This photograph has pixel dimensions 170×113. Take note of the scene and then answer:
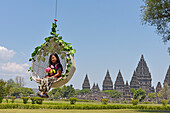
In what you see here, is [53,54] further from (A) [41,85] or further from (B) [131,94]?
(B) [131,94]

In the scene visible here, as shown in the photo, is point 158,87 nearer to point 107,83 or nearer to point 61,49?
point 107,83

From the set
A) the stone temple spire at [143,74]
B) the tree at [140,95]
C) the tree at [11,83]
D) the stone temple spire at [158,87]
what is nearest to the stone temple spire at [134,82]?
the stone temple spire at [143,74]

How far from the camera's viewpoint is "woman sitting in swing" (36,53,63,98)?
6930mm

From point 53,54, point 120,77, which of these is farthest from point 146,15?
point 120,77

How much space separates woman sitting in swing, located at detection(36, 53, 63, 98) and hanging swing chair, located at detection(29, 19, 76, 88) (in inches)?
4.6

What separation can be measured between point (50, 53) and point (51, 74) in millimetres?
686

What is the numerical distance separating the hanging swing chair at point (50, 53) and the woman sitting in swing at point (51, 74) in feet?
0.38

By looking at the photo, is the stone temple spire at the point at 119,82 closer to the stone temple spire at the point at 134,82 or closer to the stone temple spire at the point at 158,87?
the stone temple spire at the point at 134,82

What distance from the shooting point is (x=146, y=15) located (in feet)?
71.1

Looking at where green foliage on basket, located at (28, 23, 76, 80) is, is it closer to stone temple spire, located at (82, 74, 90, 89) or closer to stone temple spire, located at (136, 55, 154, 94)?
stone temple spire, located at (136, 55, 154, 94)

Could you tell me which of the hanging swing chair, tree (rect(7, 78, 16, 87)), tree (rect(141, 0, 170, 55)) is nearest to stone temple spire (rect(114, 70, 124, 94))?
tree (rect(7, 78, 16, 87))

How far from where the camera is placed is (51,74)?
7.18 m

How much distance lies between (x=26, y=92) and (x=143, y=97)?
3862cm

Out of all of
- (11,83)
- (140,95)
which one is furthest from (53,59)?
(11,83)
